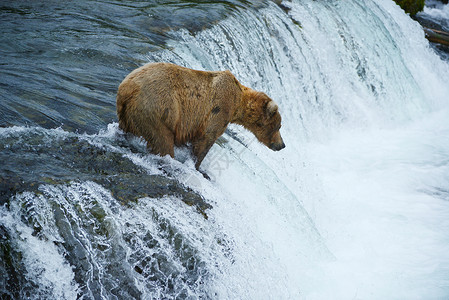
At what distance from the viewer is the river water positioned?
110 inches

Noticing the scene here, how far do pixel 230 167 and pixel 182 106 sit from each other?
3.45 ft

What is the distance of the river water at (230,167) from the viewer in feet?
9.18

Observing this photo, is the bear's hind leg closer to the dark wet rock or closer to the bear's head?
the dark wet rock

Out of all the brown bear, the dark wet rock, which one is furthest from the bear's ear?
the dark wet rock

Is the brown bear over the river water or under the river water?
over

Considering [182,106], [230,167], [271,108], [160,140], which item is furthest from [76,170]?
[271,108]

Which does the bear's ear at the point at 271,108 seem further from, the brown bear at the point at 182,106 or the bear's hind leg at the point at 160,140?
the bear's hind leg at the point at 160,140

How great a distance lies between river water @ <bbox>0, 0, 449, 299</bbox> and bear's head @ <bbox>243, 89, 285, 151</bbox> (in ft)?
0.95

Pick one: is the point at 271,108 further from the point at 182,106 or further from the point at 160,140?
the point at 160,140

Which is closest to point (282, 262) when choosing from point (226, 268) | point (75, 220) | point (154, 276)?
point (226, 268)

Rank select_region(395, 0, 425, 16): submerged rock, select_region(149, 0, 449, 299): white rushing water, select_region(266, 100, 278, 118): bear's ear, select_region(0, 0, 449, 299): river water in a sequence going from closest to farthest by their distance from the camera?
1. select_region(0, 0, 449, 299): river water
2. select_region(149, 0, 449, 299): white rushing water
3. select_region(266, 100, 278, 118): bear's ear
4. select_region(395, 0, 425, 16): submerged rock

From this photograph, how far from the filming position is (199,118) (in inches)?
163

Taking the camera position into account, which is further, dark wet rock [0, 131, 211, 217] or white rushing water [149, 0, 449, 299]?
white rushing water [149, 0, 449, 299]

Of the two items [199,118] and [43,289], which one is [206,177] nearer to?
[199,118]
